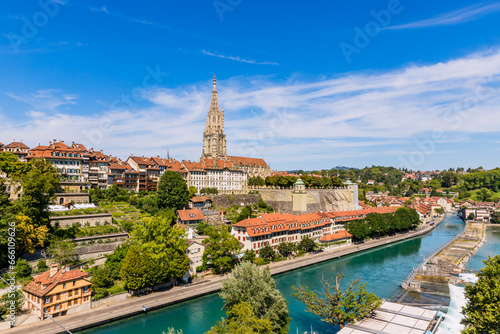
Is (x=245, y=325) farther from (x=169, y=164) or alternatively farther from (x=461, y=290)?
(x=169, y=164)

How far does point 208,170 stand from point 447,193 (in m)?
117

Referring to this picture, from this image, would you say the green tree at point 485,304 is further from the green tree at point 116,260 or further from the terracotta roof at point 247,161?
the terracotta roof at point 247,161

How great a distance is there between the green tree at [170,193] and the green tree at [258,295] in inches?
1098

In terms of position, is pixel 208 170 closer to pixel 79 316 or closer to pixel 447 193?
pixel 79 316

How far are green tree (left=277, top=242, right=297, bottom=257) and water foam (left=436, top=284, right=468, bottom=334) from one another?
18.6 metres

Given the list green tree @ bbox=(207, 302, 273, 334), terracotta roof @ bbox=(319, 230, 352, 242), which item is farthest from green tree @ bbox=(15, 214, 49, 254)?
terracotta roof @ bbox=(319, 230, 352, 242)

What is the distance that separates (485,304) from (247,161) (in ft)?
263

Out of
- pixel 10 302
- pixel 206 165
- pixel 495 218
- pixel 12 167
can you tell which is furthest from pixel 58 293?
pixel 495 218

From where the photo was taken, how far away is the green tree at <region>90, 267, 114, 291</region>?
28.4 meters

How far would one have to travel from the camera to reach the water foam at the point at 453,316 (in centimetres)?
2325

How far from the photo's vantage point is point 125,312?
2620 cm

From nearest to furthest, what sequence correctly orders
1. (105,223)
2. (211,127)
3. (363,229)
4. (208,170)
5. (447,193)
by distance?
(105,223) → (363,229) → (208,170) → (211,127) → (447,193)

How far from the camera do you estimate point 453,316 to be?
2570 cm

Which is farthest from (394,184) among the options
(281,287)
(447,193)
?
(281,287)
